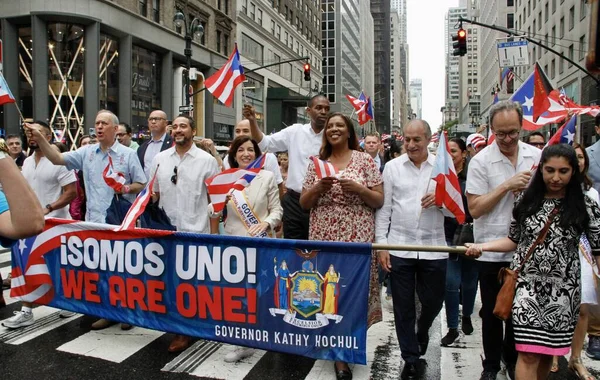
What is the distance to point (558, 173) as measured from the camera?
347cm

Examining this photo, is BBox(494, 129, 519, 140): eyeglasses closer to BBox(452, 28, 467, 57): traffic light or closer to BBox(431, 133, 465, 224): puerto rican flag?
BBox(431, 133, 465, 224): puerto rican flag

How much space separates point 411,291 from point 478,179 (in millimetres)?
1110

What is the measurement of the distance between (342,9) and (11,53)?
6741cm

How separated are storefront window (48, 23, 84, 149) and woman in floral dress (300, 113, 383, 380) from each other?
2458 cm

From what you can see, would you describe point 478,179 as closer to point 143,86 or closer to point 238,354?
point 238,354

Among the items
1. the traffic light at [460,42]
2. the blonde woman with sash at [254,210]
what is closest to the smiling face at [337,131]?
the blonde woman with sash at [254,210]

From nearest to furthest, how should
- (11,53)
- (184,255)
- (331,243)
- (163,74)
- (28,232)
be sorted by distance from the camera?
(28,232) < (331,243) < (184,255) < (11,53) < (163,74)

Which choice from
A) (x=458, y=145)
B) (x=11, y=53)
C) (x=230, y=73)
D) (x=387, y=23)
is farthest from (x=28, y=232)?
(x=387, y=23)

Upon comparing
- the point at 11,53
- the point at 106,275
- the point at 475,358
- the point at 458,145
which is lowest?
the point at 475,358

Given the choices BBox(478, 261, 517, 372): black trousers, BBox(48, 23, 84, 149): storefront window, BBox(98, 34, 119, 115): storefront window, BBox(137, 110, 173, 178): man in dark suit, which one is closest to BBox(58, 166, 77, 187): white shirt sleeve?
BBox(137, 110, 173, 178): man in dark suit

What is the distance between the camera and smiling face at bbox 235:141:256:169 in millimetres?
5570

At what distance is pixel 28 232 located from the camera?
2330mm

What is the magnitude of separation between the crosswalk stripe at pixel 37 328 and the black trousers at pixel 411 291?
3.74 meters

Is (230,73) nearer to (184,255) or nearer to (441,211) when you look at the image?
(184,255)
